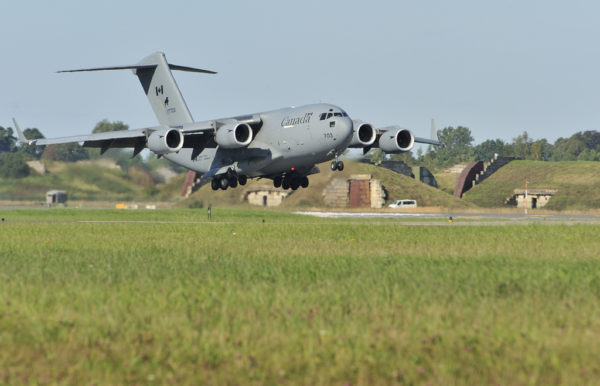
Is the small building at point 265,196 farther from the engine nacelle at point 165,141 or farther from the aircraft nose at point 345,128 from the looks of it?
the aircraft nose at point 345,128

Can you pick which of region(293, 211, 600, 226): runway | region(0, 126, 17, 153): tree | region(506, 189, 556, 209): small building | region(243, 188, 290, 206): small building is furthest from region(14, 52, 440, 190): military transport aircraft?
region(0, 126, 17, 153): tree

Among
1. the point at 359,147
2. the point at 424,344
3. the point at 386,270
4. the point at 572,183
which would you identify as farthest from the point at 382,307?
the point at 572,183

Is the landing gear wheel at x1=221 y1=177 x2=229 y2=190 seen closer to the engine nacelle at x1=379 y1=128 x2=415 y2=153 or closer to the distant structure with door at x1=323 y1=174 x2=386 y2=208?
the engine nacelle at x1=379 y1=128 x2=415 y2=153

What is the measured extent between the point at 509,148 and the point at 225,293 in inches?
6944

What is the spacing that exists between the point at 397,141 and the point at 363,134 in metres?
1.99

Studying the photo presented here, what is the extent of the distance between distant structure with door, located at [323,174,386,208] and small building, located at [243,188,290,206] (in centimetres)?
1037

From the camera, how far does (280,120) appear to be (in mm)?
35469

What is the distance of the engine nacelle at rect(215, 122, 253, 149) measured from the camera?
35.1 m

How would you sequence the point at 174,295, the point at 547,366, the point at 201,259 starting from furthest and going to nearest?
the point at 201,259 < the point at 174,295 < the point at 547,366

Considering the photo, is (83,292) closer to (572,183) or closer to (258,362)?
(258,362)

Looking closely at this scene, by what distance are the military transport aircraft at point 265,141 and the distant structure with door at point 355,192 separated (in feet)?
145

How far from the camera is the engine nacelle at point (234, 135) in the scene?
35.1 meters

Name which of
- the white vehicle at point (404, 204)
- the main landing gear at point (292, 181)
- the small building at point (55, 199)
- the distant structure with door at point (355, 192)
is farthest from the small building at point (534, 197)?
the main landing gear at point (292, 181)

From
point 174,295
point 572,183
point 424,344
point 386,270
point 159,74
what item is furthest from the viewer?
point 572,183
